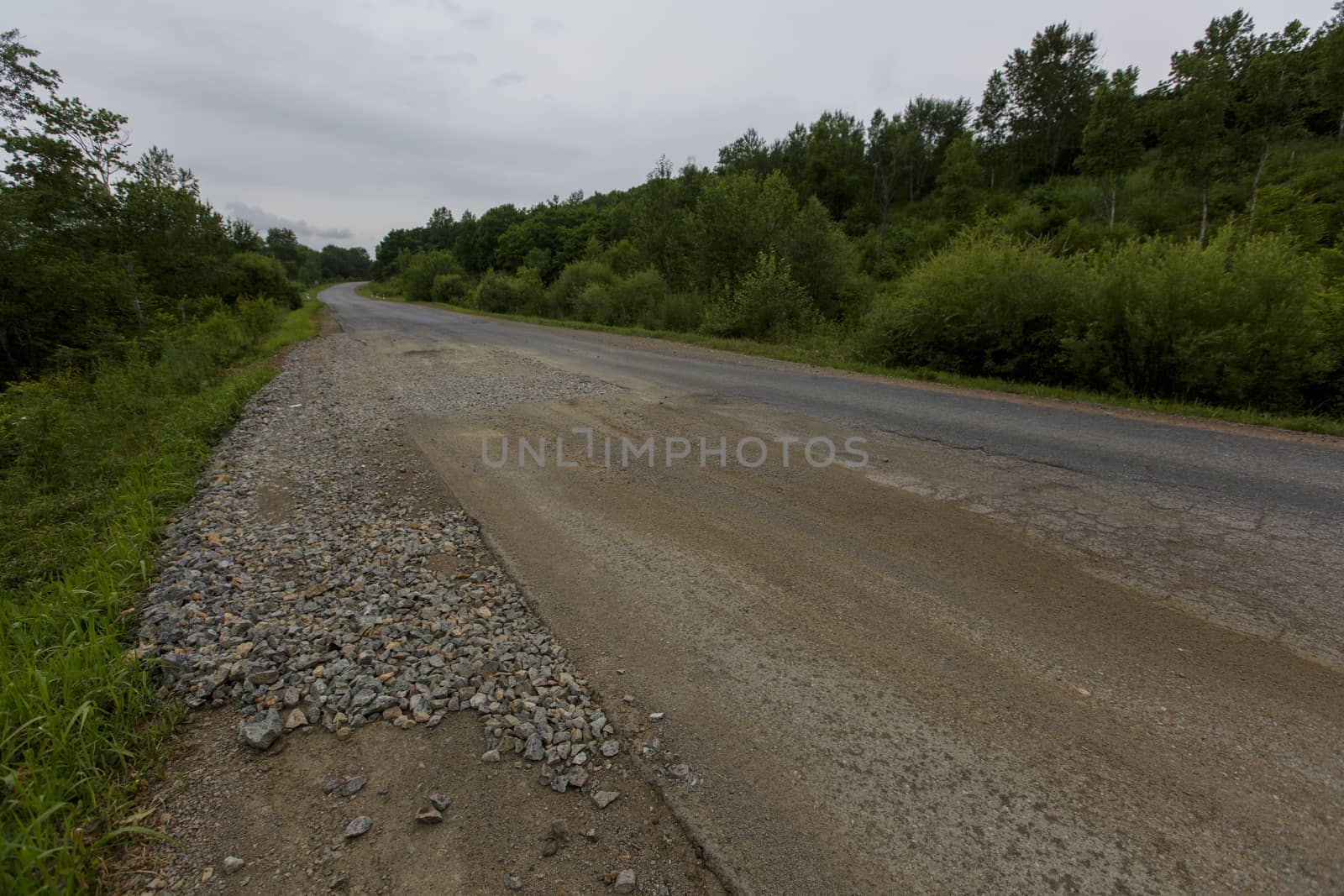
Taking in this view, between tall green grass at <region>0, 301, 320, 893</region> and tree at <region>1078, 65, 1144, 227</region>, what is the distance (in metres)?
42.5

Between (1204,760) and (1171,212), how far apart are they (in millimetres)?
39886

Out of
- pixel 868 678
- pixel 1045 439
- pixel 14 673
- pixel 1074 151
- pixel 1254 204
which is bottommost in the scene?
pixel 14 673

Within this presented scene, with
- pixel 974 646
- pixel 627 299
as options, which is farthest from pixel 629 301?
pixel 974 646

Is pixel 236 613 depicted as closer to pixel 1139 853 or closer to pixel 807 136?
pixel 1139 853

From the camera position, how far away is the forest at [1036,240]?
812 centimetres

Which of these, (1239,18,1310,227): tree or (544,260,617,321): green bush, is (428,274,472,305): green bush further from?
(1239,18,1310,227): tree

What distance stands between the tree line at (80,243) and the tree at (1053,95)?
5927cm

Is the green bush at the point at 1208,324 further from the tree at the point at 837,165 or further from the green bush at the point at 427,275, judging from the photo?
the green bush at the point at 427,275

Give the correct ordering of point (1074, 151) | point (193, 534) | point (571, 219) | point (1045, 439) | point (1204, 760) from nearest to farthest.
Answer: point (1204, 760)
point (193, 534)
point (1045, 439)
point (1074, 151)
point (571, 219)

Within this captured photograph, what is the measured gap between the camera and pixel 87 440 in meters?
6.87

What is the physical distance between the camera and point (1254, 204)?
77.6 ft

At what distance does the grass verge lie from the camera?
707 centimetres

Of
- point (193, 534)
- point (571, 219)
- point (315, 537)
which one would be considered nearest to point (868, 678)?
point (315, 537)

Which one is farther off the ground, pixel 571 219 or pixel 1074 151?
pixel 1074 151
